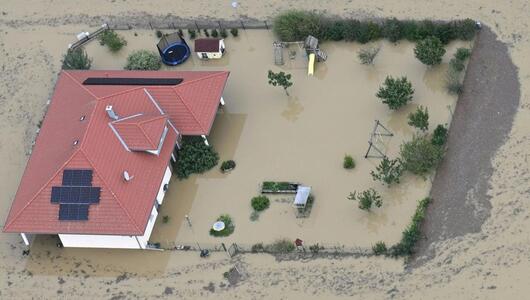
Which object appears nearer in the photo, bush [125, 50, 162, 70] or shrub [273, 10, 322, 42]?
shrub [273, 10, 322, 42]

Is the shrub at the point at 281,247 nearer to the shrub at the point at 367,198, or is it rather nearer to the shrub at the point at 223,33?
the shrub at the point at 367,198

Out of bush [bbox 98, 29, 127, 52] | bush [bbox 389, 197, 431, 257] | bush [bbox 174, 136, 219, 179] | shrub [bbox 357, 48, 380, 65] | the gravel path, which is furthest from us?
bush [bbox 98, 29, 127, 52]

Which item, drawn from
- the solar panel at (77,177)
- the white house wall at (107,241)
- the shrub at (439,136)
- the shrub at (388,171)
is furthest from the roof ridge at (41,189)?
the shrub at (439,136)

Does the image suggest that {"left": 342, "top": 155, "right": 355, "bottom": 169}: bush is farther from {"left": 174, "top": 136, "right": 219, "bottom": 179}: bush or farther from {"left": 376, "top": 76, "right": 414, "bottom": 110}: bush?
{"left": 174, "top": 136, "right": 219, "bottom": 179}: bush

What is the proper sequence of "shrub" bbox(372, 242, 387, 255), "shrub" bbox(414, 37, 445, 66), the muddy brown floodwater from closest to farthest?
the muddy brown floodwater, "shrub" bbox(372, 242, 387, 255), "shrub" bbox(414, 37, 445, 66)

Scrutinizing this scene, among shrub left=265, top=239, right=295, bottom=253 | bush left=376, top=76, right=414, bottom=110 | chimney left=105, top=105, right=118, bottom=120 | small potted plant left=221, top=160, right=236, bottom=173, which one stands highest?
bush left=376, top=76, right=414, bottom=110

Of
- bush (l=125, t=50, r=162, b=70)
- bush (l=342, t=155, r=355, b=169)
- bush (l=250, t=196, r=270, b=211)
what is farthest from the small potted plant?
bush (l=125, t=50, r=162, b=70)

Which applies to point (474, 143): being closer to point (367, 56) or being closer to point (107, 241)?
point (367, 56)
